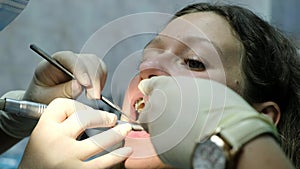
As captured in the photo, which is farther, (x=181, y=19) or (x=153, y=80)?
(x=181, y=19)

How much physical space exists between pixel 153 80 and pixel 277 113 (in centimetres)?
38

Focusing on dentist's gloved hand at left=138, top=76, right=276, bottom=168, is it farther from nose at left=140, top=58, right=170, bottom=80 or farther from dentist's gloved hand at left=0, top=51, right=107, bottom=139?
dentist's gloved hand at left=0, top=51, right=107, bottom=139

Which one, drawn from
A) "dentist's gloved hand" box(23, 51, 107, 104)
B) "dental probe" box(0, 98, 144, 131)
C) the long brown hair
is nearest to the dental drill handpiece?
"dental probe" box(0, 98, 144, 131)

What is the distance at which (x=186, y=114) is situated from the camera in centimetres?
68

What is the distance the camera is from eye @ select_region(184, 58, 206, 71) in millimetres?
964

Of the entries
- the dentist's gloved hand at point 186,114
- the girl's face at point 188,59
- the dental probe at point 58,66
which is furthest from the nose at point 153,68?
the dentist's gloved hand at point 186,114

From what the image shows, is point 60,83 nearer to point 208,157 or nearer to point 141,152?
point 141,152

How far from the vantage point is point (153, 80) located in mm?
757

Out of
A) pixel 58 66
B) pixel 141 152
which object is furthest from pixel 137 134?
pixel 58 66

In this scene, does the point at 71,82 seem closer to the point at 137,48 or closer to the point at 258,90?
the point at 137,48

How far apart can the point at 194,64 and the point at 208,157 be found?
382 mm

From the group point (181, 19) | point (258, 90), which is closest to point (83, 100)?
point (181, 19)

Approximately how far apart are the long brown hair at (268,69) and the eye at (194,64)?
101 millimetres

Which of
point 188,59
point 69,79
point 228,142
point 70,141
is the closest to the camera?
point 228,142
